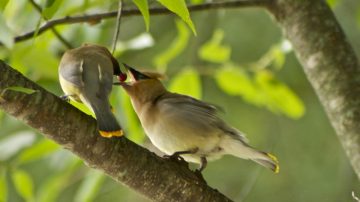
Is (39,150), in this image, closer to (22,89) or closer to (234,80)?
(234,80)

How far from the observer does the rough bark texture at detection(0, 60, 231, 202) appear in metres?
2.21

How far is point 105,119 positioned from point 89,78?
33 centimetres

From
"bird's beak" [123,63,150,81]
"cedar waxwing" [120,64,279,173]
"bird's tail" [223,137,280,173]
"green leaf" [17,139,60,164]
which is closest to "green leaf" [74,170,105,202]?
"green leaf" [17,139,60,164]

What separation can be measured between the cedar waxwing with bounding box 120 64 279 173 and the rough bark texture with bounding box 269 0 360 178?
1.03ft

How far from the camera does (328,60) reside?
3.29 meters

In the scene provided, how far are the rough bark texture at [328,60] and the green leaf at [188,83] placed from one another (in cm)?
46

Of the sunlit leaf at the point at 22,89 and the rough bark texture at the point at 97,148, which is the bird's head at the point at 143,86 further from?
→ the sunlit leaf at the point at 22,89

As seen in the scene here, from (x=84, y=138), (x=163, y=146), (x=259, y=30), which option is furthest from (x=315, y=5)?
(x=259, y=30)

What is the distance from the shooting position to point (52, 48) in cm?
368

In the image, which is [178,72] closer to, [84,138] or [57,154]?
[57,154]

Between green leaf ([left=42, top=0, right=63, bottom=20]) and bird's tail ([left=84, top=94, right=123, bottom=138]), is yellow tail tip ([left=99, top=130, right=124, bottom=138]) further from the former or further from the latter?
green leaf ([left=42, top=0, right=63, bottom=20])

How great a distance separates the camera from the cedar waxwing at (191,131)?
3113mm

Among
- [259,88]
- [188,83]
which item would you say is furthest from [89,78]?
[259,88]

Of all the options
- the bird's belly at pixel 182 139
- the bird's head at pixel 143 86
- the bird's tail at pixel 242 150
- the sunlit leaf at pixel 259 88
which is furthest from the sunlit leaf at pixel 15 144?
the sunlit leaf at pixel 259 88
